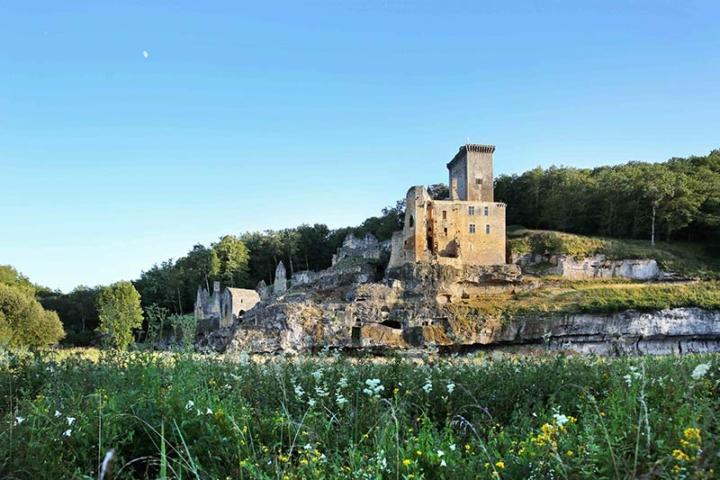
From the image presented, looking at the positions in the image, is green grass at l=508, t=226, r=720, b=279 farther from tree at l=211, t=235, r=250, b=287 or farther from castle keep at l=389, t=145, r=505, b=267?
tree at l=211, t=235, r=250, b=287

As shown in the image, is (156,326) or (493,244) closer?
(156,326)

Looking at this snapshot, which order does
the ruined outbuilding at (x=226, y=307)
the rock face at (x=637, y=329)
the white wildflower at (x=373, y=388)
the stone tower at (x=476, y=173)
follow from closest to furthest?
the white wildflower at (x=373, y=388)
the rock face at (x=637, y=329)
the stone tower at (x=476, y=173)
the ruined outbuilding at (x=226, y=307)

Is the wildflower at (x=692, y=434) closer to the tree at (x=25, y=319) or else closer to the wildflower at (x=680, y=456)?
the wildflower at (x=680, y=456)

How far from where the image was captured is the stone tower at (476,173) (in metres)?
60.9

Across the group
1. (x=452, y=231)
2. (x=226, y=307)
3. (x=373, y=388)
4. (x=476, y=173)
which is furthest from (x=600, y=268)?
(x=373, y=388)

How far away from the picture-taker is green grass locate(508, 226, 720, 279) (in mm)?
54125

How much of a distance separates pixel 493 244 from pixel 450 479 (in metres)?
56.7

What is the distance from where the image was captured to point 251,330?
46.1 m

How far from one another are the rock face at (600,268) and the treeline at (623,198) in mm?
8016

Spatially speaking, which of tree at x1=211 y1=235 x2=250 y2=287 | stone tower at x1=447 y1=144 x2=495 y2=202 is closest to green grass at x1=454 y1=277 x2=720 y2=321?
stone tower at x1=447 y1=144 x2=495 y2=202

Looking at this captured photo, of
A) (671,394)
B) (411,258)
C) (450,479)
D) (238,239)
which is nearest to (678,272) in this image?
(411,258)

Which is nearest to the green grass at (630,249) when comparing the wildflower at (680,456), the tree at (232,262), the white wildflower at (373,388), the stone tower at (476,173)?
the stone tower at (476,173)

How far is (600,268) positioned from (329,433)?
2235 inches

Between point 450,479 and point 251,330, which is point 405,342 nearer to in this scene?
point 251,330
